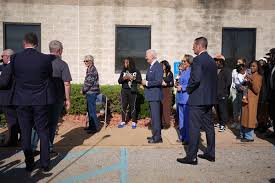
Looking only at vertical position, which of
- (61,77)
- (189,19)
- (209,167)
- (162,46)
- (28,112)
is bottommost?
(209,167)

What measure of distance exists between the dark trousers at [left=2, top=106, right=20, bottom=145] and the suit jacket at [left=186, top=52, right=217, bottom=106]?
3.62 meters

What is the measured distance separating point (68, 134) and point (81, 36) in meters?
4.92

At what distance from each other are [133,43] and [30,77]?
316 inches

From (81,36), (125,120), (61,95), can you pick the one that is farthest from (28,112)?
(81,36)

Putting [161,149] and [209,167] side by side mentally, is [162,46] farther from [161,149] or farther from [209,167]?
[209,167]

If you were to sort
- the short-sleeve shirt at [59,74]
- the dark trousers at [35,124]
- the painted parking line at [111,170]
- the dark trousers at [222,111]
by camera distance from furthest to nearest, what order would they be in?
the dark trousers at [222,111]
the short-sleeve shirt at [59,74]
the dark trousers at [35,124]
the painted parking line at [111,170]

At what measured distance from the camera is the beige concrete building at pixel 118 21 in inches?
523

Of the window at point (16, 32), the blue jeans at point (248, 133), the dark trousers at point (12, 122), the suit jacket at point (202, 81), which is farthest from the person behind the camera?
the window at point (16, 32)

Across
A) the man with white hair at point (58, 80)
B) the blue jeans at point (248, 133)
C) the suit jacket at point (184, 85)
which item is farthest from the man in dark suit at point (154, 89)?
the blue jeans at point (248, 133)

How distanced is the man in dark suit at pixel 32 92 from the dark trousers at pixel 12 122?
1.80 metres

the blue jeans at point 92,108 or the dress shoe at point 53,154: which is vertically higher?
the blue jeans at point 92,108

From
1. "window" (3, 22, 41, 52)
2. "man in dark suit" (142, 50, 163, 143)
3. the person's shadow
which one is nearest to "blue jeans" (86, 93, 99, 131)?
the person's shadow

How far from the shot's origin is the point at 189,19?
1368 cm

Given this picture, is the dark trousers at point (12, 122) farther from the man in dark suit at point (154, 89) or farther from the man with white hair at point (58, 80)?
the man in dark suit at point (154, 89)
